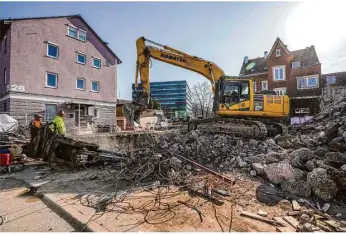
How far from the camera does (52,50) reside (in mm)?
20203

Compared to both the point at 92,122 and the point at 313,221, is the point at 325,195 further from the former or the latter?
the point at 92,122

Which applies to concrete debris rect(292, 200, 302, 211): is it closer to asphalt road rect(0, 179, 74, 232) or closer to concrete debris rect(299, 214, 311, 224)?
concrete debris rect(299, 214, 311, 224)

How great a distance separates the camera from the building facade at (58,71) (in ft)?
58.2

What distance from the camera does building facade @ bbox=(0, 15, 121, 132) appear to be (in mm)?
17734

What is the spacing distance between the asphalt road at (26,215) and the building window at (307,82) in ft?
96.3

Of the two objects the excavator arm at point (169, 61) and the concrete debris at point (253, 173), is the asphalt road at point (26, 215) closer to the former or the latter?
the concrete debris at point (253, 173)

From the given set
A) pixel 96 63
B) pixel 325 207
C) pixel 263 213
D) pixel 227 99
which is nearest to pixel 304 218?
pixel 263 213

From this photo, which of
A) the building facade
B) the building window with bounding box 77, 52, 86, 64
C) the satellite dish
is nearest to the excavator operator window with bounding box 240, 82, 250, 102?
the building facade

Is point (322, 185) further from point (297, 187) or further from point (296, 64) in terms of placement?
point (296, 64)

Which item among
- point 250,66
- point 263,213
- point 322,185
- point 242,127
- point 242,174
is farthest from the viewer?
point 250,66

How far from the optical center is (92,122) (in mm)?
22344

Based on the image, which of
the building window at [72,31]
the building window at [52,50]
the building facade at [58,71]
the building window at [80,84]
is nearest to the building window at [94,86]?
the building facade at [58,71]

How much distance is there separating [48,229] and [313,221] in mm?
4304

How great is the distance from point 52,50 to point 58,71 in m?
2.01
